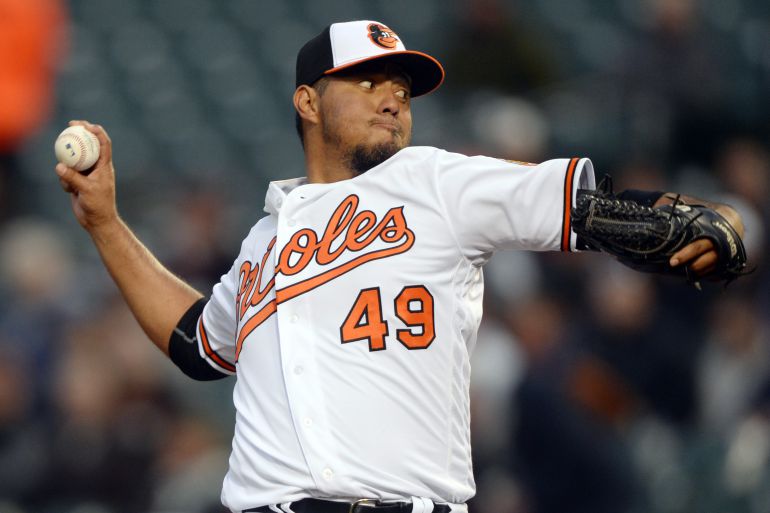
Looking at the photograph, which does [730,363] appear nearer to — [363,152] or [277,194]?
[363,152]

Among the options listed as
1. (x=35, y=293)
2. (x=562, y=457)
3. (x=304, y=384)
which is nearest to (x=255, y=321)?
(x=304, y=384)

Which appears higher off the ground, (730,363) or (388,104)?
(388,104)

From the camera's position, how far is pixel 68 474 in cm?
504

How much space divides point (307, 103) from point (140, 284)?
0.70 metres

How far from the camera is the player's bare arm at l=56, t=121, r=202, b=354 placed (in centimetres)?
342

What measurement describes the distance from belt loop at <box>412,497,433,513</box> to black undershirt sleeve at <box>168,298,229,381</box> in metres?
0.91

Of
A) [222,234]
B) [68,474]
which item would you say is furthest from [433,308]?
[222,234]

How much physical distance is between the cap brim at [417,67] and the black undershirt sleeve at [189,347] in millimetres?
790

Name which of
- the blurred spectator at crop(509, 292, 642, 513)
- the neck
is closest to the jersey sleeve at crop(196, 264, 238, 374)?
the neck

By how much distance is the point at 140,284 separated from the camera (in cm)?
345

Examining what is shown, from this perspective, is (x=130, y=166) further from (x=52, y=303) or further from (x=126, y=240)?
(x=126, y=240)

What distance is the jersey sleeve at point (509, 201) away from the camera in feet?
8.68

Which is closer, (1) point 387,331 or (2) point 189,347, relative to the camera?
(1) point 387,331

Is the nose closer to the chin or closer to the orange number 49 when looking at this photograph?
the chin
